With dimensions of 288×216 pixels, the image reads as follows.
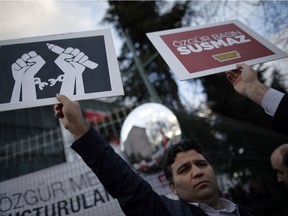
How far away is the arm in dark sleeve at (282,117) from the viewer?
141cm

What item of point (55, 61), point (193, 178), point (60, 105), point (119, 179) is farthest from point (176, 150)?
point (55, 61)

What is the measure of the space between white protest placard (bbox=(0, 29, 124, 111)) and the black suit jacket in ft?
0.95

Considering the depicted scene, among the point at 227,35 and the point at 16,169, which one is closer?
the point at 227,35

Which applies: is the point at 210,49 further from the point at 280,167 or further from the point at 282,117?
the point at 280,167

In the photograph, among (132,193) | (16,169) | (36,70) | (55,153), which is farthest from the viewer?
(55,153)

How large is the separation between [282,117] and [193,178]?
67 centimetres

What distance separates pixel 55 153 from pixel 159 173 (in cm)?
283

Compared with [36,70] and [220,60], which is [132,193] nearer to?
[36,70]

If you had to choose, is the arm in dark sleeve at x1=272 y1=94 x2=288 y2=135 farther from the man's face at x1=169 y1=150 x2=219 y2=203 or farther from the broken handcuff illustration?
the broken handcuff illustration

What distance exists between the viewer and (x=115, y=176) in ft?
4.38

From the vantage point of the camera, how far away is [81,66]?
164 cm

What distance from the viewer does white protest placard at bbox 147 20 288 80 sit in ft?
5.62

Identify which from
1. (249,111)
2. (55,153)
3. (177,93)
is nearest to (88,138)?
(55,153)

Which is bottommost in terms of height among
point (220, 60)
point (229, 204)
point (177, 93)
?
point (229, 204)
